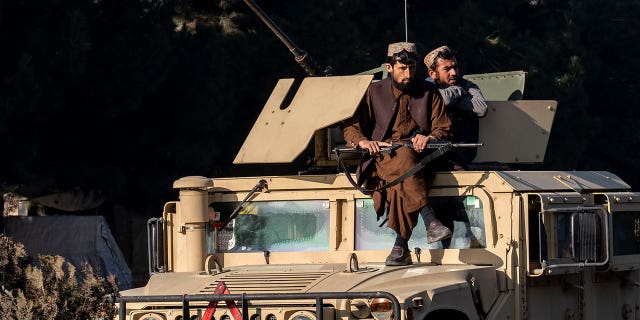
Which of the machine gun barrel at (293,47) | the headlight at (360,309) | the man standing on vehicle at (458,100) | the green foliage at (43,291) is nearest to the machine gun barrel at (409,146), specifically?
the man standing on vehicle at (458,100)

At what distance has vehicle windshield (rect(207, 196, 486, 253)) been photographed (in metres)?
9.43

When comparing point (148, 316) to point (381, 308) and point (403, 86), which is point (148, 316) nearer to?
point (381, 308)

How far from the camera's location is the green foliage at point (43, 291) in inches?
511

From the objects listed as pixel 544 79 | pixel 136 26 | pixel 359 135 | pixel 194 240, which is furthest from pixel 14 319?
pixel 544 79

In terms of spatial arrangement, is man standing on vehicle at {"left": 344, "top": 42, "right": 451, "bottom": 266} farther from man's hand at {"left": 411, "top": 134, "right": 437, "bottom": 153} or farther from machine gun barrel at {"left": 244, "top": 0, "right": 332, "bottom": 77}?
machine gun barrel at {"left": 244, "top": 0, "right": 332, "bottom": 77}

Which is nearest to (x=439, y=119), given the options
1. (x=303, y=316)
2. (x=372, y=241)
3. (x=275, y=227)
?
(x=372, y=241)

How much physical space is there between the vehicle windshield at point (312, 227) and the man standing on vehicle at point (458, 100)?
0.58m

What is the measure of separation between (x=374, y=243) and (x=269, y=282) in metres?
0.99

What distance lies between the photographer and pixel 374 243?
31.6 ft

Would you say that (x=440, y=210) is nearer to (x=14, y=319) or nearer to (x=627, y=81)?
(x=14, y=319)

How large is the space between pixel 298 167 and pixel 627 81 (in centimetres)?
1019

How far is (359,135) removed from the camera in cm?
976

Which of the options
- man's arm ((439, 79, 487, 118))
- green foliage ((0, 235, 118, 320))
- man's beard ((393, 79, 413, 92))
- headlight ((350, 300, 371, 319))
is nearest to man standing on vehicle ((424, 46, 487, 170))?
man's arm ((439, 79, 487, 118))

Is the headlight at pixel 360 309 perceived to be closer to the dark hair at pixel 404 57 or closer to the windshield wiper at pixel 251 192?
the windshield wiper at pixel 251 192
